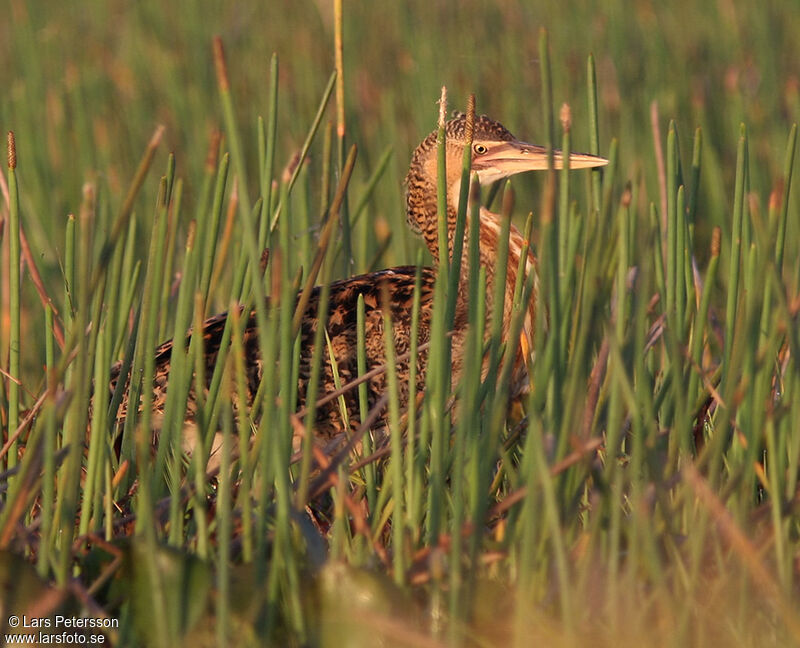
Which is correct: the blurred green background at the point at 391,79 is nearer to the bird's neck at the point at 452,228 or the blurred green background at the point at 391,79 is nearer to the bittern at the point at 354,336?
the bird's neck at the point at 452,228

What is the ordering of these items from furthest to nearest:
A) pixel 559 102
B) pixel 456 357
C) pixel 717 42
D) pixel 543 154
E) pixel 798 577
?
pixel 717 42
pixel 559 102
pixel 543 154
pixel 456 357
pixel 798 577

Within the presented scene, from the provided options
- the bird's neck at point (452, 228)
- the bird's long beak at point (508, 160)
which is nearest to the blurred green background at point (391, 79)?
the bird's neck at point (452, 228)

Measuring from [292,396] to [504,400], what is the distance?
645 mm

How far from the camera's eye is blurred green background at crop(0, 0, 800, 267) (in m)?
5.95

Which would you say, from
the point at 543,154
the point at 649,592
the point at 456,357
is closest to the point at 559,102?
the point at 543,154

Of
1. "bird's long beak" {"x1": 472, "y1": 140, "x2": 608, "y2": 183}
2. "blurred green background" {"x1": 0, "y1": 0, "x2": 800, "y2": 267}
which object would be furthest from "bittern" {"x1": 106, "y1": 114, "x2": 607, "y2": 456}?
"blurred green background" {"x1": 0, "y1": 0, "x2": 800, "y2": 267}

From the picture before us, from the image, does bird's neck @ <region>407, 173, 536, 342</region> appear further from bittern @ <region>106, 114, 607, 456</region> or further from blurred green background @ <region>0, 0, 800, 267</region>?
blurred green background @ <region>0, 0, 800, 267</region>

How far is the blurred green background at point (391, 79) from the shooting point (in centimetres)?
595

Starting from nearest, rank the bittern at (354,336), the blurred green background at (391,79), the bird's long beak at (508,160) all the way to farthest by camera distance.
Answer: the bittern at (354,336) → the bird's long beak at (508,160) → the blurred green background at (391,79)

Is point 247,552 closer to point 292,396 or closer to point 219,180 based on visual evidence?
point 292,396

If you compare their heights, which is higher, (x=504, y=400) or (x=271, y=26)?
(x=271, y=26)

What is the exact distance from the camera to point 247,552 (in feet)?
7.25

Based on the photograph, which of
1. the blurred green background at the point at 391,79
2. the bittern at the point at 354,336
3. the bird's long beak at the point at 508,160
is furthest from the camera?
the blurred green background at the point at 391,79

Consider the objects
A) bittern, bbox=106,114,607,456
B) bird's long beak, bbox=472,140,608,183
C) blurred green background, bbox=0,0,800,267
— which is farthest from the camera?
blurred green background, bbox=0,0,800,267
